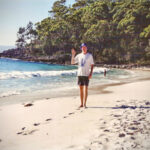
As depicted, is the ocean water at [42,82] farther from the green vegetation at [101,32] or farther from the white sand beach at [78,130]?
the green vegetation at [101,32]

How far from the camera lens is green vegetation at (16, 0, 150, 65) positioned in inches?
1569

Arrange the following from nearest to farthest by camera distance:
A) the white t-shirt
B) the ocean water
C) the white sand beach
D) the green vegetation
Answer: the white sand beach < the white t-shirt < the ocean water < the green vegetation

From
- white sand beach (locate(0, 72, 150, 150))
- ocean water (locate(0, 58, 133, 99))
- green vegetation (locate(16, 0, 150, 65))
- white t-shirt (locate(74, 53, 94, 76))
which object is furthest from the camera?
green vegetation (locate(16, 0, 150, 65))

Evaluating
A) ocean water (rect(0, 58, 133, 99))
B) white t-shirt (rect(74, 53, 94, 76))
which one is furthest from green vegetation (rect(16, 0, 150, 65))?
white t-shirt (rect(74, 53, 94, 76))

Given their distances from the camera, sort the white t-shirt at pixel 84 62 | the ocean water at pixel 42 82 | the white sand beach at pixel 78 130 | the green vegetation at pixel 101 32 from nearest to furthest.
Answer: the white sand beach at pixel 78 130, the white t-shirt at pixel 84 62, the ocean water at pixel 42 82, the green vegetation at pixel 101 32

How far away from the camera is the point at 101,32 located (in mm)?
43094

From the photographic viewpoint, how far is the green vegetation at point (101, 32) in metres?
39.8

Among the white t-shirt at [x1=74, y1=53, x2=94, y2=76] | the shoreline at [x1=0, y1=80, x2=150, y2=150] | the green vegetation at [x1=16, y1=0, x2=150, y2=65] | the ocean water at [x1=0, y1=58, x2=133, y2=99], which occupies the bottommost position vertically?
the ocean water at [x1=0, y1=58, x2=133, y2=99]

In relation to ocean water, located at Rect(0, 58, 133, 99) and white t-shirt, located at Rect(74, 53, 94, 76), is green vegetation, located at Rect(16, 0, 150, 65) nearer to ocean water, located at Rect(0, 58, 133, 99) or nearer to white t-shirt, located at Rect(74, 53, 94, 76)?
ocean water, located at Rect(0, 58, 133, 99)

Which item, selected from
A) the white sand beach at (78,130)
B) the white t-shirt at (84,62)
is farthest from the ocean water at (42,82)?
the white sand beach at (78,130)

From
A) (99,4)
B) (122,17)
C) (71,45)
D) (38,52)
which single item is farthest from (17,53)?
(122,17)

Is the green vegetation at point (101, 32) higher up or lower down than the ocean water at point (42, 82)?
higher up

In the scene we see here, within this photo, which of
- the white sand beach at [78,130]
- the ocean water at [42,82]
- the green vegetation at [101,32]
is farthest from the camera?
the green vegetation at [101,32]

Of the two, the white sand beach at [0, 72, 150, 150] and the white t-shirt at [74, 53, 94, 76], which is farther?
the white t-shirt at [74, 53, 94, 76]
